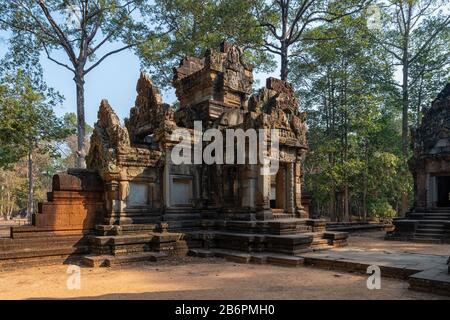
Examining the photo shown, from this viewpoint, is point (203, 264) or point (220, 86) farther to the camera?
point (220, 86)

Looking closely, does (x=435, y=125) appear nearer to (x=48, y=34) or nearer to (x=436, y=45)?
(x=436, y=45)

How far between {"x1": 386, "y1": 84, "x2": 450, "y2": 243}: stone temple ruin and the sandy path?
9.48 meters

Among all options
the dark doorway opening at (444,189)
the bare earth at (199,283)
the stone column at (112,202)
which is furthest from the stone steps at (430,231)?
the stone column at (112,202)

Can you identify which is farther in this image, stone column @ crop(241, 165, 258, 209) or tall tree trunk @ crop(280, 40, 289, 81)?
tall tree trunk @ crop(280, 40, 289, 81)

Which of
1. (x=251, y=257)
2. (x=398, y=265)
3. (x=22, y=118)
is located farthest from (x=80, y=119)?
(x=398, y=265)

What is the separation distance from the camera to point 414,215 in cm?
1638

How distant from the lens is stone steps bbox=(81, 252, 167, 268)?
816 centimetres

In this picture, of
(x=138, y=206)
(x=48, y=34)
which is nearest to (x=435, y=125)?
(x=138, y=206)

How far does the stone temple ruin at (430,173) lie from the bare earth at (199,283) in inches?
371

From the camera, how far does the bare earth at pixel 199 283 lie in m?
5.58

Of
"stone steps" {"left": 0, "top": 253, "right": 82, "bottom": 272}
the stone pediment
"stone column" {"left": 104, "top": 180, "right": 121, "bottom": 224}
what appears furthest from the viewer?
the stone pediment

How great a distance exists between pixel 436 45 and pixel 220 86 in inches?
759

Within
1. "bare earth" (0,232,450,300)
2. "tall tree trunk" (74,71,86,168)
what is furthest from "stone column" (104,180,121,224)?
"tall tree trunk" (74,71,86,168)

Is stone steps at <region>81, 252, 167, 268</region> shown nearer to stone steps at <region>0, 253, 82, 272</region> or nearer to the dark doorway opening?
stone steps at <region>0, 253, 82, 272</region>
